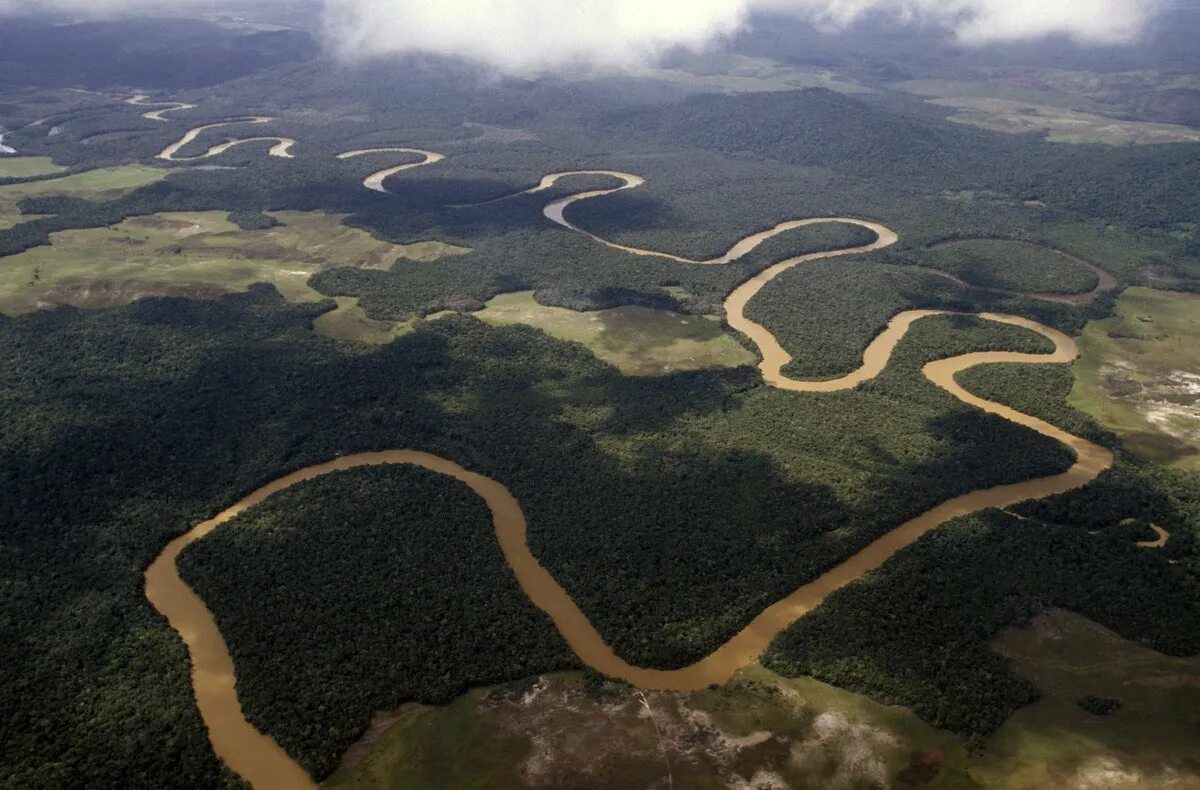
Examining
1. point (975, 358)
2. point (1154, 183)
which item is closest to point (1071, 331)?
point (975, 358)

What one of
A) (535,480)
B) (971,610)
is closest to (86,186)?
(535,480)

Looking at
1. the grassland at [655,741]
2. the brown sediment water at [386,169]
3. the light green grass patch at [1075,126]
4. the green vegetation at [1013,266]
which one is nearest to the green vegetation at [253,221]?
the brown sediment water at [386,169]

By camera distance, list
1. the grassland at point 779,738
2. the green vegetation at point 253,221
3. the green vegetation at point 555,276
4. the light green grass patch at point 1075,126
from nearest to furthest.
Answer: the grassland at point 779,738
the green vegetation at point 555,276
the green vegetation at point 253,221
the light green grass patch at point 1075,126

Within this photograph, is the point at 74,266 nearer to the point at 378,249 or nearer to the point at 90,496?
the point at 378,249

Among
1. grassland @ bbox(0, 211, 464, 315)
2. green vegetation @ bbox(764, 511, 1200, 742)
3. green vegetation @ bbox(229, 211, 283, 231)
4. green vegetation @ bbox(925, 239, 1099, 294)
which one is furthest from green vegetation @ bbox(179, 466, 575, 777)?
green vegetation @ bbox(925, 239, 1099, 294)

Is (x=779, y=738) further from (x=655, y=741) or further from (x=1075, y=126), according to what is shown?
(x=1075, y=126)

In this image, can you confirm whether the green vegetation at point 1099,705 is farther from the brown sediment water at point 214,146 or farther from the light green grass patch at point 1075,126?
the brown sediment water at point 214,146

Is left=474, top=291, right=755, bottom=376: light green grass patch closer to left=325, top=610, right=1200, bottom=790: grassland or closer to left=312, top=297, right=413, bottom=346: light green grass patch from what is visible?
left=312, top=297, right=413, bottom=346: light green grass patch
